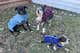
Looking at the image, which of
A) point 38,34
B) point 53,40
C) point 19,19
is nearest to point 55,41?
point 53,40

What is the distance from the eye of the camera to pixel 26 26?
4461 mm

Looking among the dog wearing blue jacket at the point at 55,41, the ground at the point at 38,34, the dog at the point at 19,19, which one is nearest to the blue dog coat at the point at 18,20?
the dog at the point at 19,19

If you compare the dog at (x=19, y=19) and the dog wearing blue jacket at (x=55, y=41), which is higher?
the dog at (x=19, y=19)

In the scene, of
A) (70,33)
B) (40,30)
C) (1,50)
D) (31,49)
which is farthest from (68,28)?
(1,50)

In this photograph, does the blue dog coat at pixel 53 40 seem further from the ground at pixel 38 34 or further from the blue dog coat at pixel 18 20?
the blue dog coat at pixel 18 20

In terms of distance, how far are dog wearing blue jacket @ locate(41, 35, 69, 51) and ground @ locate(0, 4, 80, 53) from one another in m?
0.08

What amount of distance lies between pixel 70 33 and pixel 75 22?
0.45 m

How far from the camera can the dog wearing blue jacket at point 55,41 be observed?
12.7 ft

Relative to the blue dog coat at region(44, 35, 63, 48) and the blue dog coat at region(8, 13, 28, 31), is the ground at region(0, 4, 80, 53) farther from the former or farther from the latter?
the blue dog coat at region(8, 13, 28, 31)

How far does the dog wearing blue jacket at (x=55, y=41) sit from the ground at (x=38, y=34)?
0.08m

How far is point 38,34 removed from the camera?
14.5 ft

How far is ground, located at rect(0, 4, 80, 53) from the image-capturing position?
13.4 feet

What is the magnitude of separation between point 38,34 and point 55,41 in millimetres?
592

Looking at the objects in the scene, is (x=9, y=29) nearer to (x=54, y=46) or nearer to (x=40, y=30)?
(x=40, y=30)
